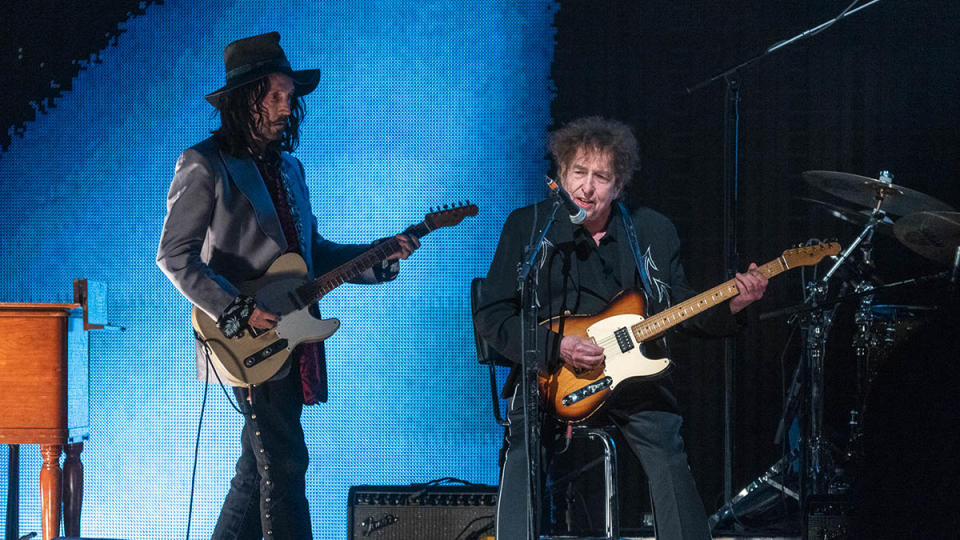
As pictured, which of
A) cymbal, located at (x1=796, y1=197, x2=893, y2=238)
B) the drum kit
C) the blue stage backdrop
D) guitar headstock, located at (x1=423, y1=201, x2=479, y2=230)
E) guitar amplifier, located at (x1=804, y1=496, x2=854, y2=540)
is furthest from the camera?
the blue stage backdrop

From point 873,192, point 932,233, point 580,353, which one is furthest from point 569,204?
point 932,233

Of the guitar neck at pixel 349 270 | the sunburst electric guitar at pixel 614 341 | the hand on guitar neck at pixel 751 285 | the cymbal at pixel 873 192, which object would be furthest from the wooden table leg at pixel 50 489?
the cymbal at pixel 873 192

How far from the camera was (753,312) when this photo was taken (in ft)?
14.3

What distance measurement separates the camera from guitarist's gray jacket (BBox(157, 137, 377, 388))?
2.92m

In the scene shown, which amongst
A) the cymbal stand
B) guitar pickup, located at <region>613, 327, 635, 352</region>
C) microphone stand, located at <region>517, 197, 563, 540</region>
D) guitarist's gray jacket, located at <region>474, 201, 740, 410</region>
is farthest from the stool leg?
the cymbal stand

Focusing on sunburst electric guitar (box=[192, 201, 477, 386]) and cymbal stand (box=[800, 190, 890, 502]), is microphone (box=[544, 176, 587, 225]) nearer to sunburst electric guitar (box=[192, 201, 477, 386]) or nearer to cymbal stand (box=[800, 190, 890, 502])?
sunburst electric guitar (box=[192, 201, 477, 386])

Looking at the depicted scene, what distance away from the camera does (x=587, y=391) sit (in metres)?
3.12

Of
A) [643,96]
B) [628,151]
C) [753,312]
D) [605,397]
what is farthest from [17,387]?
[753,312]

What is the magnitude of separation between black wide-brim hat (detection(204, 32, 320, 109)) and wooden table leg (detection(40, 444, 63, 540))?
1.60 metres

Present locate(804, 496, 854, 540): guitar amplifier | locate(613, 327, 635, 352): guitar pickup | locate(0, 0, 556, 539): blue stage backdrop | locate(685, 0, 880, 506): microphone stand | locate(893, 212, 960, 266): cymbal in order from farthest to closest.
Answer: locate(0, 0, 556, 539): blue stage backdrop
locate(685, 0, 880, 506): microphone stand
locate(893, 212, 960, 266): cymbal
locate(804, 496, 854, 540): guitar amplifier
locate(613, 327, 635, 352): guitar pickup

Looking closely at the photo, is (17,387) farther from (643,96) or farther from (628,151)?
(643,96)

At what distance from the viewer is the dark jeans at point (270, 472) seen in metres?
2.94

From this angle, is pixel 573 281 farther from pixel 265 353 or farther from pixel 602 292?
pixel 265 353

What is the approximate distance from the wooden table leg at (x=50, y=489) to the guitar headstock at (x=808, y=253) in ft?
9.82
